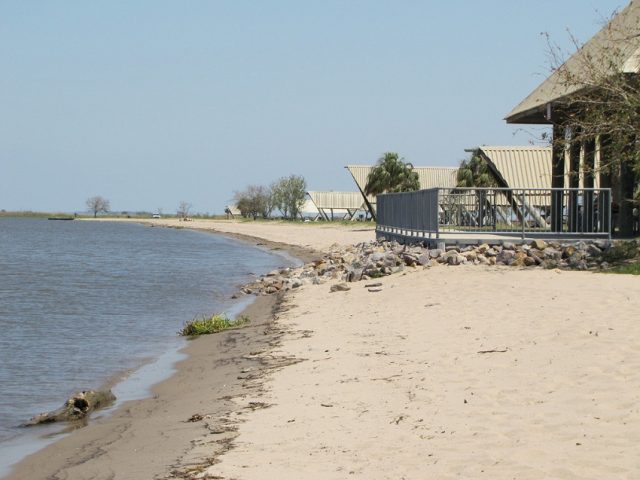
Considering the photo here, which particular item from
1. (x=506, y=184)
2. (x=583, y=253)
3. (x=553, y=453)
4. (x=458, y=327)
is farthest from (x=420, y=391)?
(x=506, y=184)

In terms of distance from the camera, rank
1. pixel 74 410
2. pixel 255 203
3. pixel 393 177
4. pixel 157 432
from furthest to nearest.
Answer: pixel 255 203, pixel 393 177, pixel 74 410, pixel 157 432

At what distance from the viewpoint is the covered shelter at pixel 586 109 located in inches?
787

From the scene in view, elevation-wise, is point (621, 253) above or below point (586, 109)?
below

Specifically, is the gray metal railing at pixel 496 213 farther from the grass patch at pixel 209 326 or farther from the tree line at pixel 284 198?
the tree line at pixel 284 198

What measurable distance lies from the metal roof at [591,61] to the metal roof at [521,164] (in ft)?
49.0

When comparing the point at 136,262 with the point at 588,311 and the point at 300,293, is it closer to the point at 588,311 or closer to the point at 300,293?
the point at 300,293

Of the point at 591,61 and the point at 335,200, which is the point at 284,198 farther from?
the point at 591,61

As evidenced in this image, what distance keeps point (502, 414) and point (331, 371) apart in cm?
354

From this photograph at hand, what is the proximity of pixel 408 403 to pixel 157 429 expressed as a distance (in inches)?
103

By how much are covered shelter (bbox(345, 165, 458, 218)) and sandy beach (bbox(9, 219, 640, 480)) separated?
57939mm

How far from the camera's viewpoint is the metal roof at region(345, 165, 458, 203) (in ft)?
242

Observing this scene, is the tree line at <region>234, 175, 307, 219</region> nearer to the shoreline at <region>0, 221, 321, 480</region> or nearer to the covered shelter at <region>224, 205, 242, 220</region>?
the covered shelter at <region>224, 205, 242, 220</region>

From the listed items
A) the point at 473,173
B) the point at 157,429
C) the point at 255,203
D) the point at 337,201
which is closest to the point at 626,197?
the point at 157,429

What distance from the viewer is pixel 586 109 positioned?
64.7 feet
